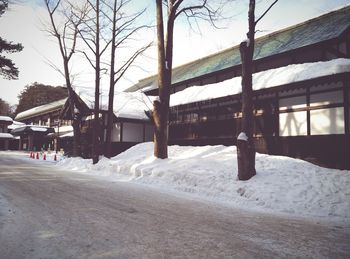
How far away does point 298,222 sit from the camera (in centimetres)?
536

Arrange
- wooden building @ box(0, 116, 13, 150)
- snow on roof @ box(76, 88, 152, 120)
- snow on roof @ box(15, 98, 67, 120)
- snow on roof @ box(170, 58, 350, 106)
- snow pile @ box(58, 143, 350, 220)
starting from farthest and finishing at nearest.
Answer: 1. wooden building @ box(0, 116, 13, 150)
2. snow on roof @ box(15, 98, 67, 120)
3. snow on roof @ box(76, 88, 152, 120)
4. snow on roof @ box(170, 58, 350, 106)
5. snow pile @ box(58, 143, 350, 220)

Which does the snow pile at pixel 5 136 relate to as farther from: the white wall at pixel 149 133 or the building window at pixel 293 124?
the building window at pixel 293 124

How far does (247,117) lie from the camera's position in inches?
342

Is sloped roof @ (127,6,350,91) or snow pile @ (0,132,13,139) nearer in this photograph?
sloped roof @ (127,6,350,91)

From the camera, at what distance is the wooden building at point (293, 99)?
10.1 m

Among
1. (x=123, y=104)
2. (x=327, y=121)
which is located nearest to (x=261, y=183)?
(x=327, y=121)

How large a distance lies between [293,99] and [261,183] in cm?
597

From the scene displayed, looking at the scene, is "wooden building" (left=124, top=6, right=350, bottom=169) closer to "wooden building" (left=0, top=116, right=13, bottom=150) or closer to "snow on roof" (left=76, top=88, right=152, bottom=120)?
"snow on roof" (left=76, top=88, right=152, bottom=120)

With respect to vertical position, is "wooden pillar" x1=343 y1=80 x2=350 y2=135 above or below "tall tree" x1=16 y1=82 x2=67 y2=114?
below

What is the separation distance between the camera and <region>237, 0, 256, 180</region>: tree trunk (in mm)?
8398

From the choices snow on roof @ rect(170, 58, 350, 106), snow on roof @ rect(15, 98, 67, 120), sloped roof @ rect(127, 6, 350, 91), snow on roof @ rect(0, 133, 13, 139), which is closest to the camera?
snow on roof @ rect(170, 58, 350, 106)

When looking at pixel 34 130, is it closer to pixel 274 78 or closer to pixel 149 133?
pixel 149 133

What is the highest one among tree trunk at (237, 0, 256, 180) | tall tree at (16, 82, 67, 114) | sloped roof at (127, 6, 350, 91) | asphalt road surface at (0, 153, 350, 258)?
tall tree at (16, 82, 67, 114)

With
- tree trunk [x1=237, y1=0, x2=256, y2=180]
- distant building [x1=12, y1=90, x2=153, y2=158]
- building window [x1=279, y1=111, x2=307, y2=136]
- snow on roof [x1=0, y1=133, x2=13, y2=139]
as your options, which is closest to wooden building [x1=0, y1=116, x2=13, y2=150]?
snow on roof [x1=0, y1=133, x2=13, y2=139]
